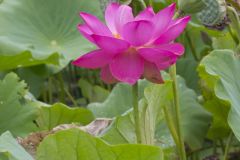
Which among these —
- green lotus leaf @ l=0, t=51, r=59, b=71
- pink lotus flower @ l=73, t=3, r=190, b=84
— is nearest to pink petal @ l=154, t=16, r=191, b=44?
pink lotus flower @ l=73, t=3, r=190, b=84

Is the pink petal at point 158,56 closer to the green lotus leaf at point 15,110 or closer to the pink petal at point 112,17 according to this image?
the pink petal at point 112,17

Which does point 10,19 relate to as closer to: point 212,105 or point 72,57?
point 72,57

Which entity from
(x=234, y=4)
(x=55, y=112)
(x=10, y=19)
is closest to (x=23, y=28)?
(x=10, y=19)

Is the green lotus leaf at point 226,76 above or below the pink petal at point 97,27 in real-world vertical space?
below

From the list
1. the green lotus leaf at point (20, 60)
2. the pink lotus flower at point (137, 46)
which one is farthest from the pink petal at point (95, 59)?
the green lotus leaf at point (20, 60)

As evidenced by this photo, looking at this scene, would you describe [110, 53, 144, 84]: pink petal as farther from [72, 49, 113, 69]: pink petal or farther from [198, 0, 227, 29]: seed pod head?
[198, 0, 227, 29]: seed pod head

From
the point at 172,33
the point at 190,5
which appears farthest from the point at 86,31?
the point at 190,5
